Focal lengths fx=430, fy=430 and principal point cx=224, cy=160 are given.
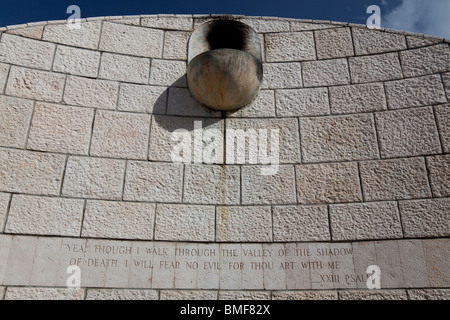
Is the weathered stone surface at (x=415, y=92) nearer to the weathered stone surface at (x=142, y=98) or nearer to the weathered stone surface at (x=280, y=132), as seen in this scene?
the weathered stone surface at (x=280, y=132)

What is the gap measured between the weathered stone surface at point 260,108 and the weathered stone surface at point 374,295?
2924 mm

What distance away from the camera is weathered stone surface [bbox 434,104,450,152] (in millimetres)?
6410

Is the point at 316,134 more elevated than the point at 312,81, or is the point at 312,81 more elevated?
the point at 312,81

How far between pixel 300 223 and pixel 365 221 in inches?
36.0

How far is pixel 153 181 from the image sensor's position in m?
6.39

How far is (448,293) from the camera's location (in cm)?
558

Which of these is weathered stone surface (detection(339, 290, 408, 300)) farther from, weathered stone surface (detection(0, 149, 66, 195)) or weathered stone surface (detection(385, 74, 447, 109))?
weathered stone surface (detection(0, 149, 66, 195))

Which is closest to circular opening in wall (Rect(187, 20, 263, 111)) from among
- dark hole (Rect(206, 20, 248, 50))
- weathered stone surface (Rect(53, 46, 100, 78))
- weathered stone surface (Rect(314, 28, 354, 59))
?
dark hole (Rect(206, 20, 248, 50))

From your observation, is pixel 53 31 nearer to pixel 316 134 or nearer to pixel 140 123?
pixel 140 123

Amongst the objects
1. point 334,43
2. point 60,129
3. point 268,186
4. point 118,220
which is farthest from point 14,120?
point 334,43

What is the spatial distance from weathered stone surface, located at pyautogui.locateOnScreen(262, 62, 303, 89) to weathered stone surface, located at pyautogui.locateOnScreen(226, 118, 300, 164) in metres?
0.66

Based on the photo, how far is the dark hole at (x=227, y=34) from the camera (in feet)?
24.2

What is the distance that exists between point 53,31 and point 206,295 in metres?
4.96

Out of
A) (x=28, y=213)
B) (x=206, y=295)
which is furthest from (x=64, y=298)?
(x=206, y=295)
